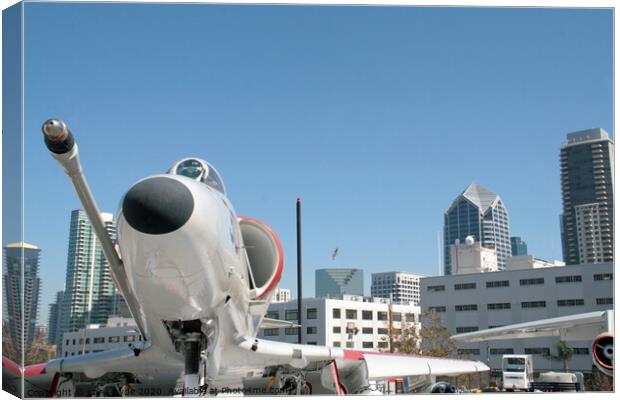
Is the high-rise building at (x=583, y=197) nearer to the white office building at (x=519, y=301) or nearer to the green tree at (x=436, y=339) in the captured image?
the white office building at (x=519, y=301)

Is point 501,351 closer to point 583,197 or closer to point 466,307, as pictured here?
point 466,307

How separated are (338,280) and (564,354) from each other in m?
138

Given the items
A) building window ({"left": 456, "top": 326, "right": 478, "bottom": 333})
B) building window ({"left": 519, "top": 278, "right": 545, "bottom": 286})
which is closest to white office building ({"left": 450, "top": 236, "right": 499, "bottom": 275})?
building window ({"left": 456, "top": 326, "right": 478, "bottom": 333})

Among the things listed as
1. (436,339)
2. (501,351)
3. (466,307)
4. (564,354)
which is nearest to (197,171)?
(564,354)

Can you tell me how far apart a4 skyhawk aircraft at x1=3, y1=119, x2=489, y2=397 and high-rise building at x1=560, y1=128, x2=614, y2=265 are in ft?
235

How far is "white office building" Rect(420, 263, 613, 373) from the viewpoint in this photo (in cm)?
4472

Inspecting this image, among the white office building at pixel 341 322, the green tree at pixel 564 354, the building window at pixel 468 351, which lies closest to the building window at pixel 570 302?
the green tree at pixel 564 354

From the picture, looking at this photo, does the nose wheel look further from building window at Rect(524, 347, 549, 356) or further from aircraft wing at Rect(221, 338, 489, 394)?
building window at Rect(524, 347, 549, 356)

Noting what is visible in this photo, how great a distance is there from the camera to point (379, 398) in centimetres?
991

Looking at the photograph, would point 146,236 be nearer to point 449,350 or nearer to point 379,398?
point 379,398

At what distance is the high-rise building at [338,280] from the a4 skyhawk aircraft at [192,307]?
540 feet

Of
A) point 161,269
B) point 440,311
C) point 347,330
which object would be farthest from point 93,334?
point 161,269

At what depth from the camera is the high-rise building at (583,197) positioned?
3246 inches

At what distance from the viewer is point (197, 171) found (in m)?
8.53
